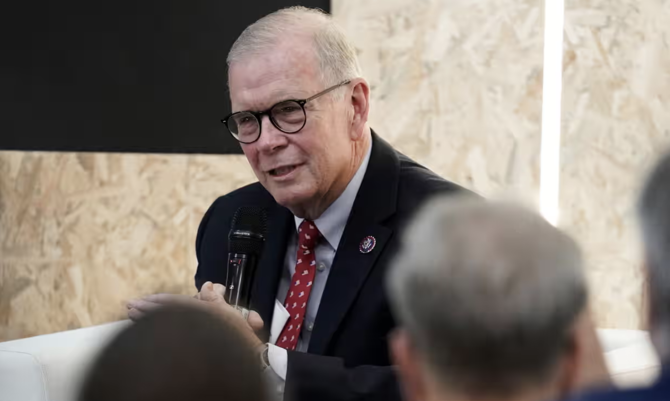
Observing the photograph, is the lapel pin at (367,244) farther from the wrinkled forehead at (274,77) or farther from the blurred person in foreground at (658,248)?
the blurred person in foreground at (658,248)

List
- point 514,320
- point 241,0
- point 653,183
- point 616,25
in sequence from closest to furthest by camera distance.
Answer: point 514,320 < point 653,183 < point 241,0 < point 616,25

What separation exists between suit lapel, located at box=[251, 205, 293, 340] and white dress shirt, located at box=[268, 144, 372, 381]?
28mm

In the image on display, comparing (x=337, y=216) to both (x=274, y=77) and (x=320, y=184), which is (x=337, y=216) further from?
(x=274, y=77)

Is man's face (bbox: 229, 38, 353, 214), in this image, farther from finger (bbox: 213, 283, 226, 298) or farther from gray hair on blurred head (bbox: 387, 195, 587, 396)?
gray hair on blurred head (bbox: 387, 195, 587, 396)

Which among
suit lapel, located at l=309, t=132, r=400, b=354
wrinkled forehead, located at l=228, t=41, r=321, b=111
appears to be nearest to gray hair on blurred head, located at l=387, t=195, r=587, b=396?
suit lapel, located at l=309, t=132, r=400, b=354

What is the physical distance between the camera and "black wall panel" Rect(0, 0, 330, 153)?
3074 millimetres

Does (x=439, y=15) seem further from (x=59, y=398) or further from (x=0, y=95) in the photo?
(x=59, y=398)

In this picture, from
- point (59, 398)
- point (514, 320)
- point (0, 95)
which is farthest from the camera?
point (0, 95)

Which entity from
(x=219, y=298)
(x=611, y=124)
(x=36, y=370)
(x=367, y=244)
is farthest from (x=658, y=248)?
(x=611, y=124)

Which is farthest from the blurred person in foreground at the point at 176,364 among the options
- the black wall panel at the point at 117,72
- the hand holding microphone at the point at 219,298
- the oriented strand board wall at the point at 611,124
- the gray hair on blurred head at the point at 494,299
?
the oriented strand board wall at the point at 611,124

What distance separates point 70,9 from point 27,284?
1.32 m

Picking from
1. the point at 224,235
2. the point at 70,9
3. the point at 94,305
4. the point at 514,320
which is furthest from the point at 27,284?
the point at 514,320

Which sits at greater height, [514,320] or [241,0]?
[241,0]

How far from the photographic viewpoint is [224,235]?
2.39 meters
